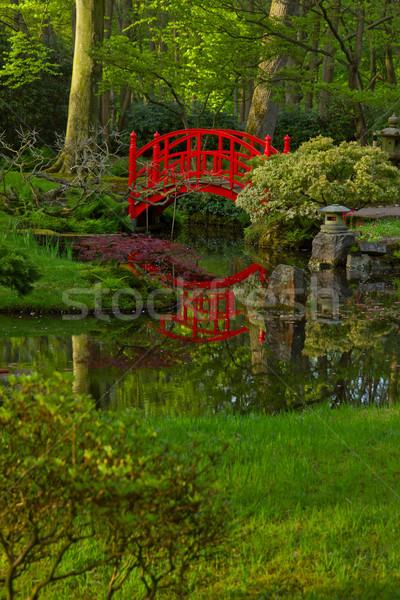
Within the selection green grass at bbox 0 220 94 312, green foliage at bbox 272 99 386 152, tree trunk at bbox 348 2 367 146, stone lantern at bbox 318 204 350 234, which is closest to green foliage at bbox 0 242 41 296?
green grass at bbox 0 220 94 312

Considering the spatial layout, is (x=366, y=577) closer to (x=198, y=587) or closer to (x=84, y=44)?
(x=198, y=587)

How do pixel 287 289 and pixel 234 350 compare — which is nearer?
pixel 234 350

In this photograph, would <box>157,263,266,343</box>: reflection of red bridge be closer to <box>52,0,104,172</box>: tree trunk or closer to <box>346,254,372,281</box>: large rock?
<box>346,254,372,281</box>: large rock

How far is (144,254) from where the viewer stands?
11531 millimetres

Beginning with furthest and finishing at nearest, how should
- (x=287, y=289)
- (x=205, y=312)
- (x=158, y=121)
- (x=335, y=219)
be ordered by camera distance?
(x=158, y=121) < (x=335, y=219) < (x=287, y=289) < (x=205, y=312)

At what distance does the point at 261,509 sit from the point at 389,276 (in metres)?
9.85

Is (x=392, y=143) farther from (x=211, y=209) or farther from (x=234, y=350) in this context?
(x=234, y=350)

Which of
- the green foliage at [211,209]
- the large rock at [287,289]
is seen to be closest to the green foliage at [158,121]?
the green foliage at [211,209]

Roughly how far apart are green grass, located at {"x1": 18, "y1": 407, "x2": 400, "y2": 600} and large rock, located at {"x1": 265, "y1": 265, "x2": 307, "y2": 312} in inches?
198

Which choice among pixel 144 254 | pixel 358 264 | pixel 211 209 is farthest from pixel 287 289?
pixel 211 209

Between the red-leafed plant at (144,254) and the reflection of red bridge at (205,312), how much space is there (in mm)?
563

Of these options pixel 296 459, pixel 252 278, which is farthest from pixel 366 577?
pixel 252 278

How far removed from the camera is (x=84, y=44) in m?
18.2

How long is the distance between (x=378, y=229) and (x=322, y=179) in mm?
1684
